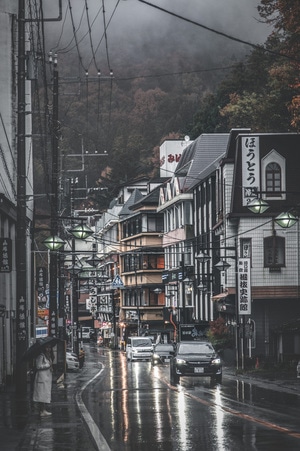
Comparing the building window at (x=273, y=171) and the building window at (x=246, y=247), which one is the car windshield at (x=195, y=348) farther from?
the building window at (x=273, y=171)

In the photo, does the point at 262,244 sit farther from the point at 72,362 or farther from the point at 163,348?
the point at 163,348

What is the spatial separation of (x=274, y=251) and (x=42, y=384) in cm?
3520

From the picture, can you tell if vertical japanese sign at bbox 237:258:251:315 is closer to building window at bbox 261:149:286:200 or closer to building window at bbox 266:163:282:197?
building window at bbox 261:149:286:200

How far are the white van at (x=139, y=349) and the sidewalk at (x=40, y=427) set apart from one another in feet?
156

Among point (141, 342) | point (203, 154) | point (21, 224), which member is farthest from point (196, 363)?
point (203, 154)

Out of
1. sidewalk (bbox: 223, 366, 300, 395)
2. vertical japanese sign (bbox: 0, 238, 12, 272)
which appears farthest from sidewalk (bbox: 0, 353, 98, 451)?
sidewalk (bbox: 223, 366, 300, 395)

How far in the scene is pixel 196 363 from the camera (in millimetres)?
38781

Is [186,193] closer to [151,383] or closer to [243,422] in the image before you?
[151,383]

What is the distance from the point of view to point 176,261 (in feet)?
312

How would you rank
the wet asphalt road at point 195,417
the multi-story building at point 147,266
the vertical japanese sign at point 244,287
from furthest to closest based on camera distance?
the multi-story building at point 147,266
the vertical japanese sign at point 244,287
the wet asphalt road at point 195,417

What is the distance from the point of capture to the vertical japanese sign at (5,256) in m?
33.0

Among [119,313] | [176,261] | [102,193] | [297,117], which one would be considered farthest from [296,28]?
[102,193]

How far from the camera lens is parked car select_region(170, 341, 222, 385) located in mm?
38688

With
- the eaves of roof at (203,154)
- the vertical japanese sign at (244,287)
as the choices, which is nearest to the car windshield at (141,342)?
the eaves of roof at (203,154)
